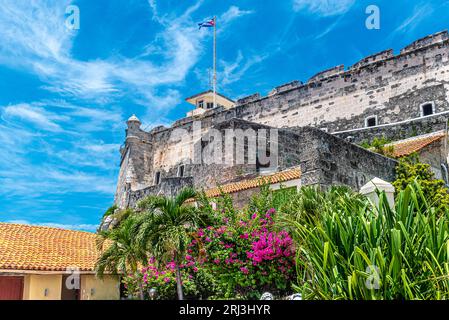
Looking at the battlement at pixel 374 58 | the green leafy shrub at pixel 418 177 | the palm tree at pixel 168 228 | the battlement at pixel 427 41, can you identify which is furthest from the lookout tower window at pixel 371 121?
the palm tree at pixel 168 228

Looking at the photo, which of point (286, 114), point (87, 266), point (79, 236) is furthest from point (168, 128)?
point (87, 266)

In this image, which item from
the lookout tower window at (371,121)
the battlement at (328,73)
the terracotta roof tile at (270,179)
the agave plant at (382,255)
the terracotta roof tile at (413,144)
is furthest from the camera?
the battlement at (328,73)

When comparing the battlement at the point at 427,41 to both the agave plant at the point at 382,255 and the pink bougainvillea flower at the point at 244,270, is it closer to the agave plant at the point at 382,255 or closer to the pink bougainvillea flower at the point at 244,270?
the pink bougainvillea flower at the point at 244,270

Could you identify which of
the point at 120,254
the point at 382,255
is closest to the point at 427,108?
the point at 120,254

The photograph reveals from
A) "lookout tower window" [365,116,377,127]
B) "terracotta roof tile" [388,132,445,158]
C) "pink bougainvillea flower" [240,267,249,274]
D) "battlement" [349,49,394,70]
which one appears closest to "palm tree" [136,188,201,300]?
"pink bougainvillea flower" [240,267,249,274]

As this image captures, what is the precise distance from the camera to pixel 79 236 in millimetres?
18969

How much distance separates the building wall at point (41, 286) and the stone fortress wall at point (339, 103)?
969 centimetres

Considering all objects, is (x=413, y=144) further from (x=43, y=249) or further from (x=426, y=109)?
(x=43, y=249)

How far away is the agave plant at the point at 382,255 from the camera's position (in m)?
6.23

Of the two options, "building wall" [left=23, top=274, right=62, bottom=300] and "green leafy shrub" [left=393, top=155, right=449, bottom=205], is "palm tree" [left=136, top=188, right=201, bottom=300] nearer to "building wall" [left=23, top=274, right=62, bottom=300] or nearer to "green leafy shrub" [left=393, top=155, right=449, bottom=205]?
"building wall" [left=23, top=274, right=62, bottom=300]

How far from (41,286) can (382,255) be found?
1138cm

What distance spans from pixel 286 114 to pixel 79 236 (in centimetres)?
2103

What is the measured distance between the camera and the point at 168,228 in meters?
11.4
